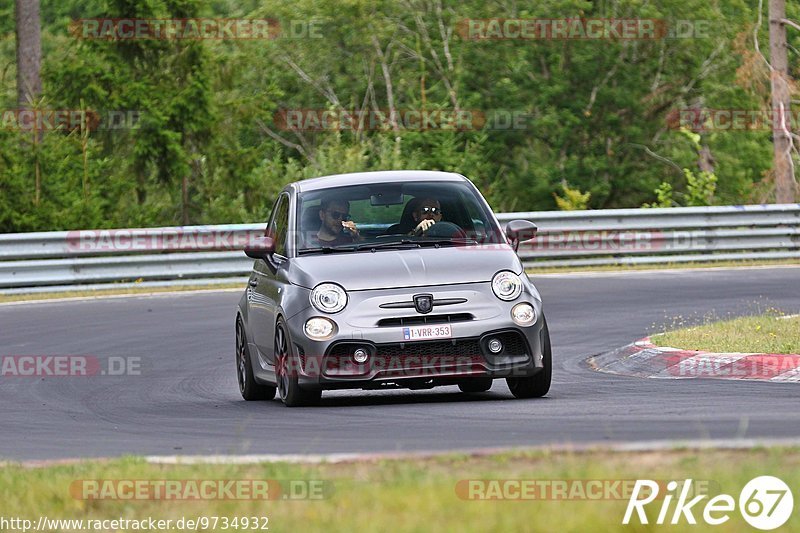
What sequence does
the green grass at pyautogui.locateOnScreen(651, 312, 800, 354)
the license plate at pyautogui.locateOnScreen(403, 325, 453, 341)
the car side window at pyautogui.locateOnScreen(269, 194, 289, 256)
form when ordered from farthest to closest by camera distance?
the green grass at pyautogui.locateOnScreen(651, 312, 800, 354) → the car side window at pyautogui.locateOnScreen(269, 194, 289, 256) → the license plate at pyautogui.locateOnScreen(403, 325, 453, 341)

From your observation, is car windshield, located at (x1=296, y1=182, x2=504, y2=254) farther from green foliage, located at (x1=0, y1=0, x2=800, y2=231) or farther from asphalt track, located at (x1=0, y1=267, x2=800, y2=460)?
green foliage, located at (x1=0, y1=0, x2=800, y2=231)

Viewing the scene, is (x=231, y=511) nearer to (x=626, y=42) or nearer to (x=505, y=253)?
(x=505, y=253)

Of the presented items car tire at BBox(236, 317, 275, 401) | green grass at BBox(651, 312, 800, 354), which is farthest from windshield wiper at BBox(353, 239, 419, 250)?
green grass at BBox(651, 312, 800, 354)

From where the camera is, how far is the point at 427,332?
1086 cm

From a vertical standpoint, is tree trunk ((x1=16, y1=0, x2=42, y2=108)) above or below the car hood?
above

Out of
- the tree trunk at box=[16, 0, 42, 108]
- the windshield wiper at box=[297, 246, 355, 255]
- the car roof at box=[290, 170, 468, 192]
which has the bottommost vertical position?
the windshield wiper at box=[297, 246, 355, 255]

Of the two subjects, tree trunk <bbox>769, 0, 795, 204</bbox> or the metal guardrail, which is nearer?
the metal guardrail

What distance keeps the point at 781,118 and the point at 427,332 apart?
26.7 metres

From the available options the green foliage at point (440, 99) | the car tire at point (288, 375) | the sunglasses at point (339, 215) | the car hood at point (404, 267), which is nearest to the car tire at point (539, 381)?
the car hood at point (404, 267)

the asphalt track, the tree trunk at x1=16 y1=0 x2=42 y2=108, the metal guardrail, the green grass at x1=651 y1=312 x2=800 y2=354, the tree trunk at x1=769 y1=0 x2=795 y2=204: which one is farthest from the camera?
the tree trunk at x1=769 y1=0 x2=795 y2=204

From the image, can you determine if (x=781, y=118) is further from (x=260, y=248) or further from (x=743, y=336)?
(x=260, y=248)

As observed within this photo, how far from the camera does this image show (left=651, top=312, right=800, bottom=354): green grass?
1311cm

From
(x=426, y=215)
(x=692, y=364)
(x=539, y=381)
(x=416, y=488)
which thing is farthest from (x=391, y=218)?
(x=416, y=488)

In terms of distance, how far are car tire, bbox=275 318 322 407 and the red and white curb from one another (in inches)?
131
